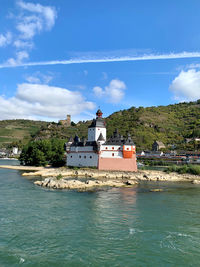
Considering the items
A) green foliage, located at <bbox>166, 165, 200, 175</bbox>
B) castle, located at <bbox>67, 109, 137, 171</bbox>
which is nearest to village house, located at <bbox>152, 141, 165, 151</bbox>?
green foliage, located at <bbox>166, 165, 200, 175</bbox>

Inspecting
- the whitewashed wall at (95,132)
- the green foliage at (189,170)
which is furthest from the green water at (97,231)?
the whitewashed wall at (95,132)

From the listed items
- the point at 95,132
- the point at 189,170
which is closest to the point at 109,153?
the point at 95,132

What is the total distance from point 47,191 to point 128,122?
102542 mm

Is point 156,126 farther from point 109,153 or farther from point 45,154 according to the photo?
point 109,153

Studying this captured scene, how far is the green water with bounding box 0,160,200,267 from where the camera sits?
39.8 ft

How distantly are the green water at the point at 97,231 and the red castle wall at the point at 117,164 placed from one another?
27120 mm

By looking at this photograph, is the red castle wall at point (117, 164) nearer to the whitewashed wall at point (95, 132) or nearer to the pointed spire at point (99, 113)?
the whitewashed wall at point (95, 132)

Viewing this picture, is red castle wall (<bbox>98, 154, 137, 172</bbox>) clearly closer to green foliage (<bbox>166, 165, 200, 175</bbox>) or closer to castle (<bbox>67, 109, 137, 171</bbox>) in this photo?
castle (<bbox>67, 109, 137, 171</bbox>)

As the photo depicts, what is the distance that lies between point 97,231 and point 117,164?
37507 millimetres

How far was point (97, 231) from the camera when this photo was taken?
620 inches

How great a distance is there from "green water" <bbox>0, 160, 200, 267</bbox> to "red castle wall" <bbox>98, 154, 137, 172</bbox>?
27120mm

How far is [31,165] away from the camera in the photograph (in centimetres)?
6794

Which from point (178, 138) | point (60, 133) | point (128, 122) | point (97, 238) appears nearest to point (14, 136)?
point (60, 133)

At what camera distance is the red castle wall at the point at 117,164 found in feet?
173
